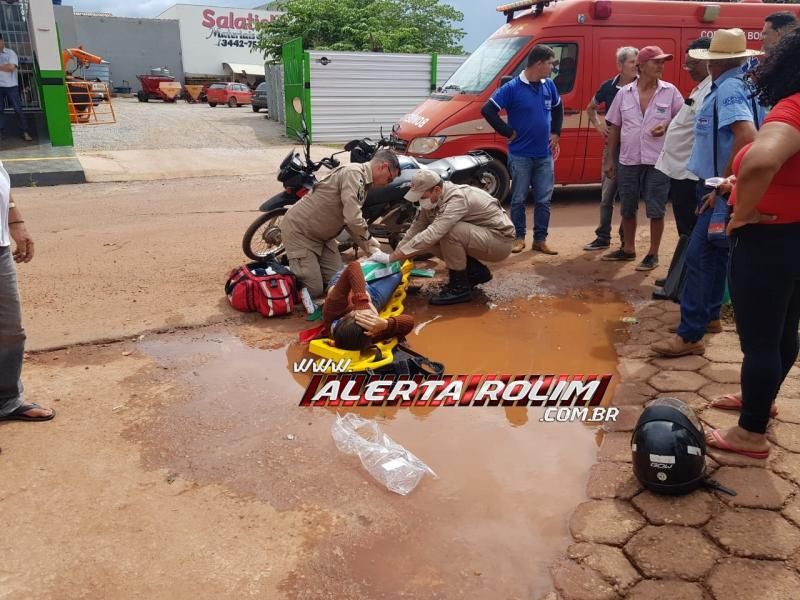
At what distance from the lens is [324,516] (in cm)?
261

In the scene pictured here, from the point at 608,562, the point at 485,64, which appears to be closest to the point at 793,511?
the point at 608,562

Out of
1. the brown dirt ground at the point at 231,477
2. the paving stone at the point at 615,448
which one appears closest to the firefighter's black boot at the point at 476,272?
the brown dirt ground at the point at 231,477

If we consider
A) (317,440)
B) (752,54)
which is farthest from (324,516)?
(752,54)

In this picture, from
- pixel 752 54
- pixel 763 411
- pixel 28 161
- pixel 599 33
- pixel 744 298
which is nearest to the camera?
pixel 744 298

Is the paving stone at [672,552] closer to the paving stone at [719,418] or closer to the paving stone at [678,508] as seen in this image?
the paving stone at [678,508]

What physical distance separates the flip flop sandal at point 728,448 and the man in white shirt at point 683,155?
2.10 metres

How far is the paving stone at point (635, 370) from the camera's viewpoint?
3740mm

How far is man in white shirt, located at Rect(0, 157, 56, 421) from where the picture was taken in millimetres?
3125

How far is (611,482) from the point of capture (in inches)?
110

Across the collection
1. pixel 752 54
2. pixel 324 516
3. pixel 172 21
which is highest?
pixel 172 21

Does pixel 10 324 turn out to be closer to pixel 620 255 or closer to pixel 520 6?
pixel 620 255

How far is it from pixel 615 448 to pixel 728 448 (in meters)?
0.48

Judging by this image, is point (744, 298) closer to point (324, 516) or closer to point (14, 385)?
point (324, 516)

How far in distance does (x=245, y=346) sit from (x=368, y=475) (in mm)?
1770
